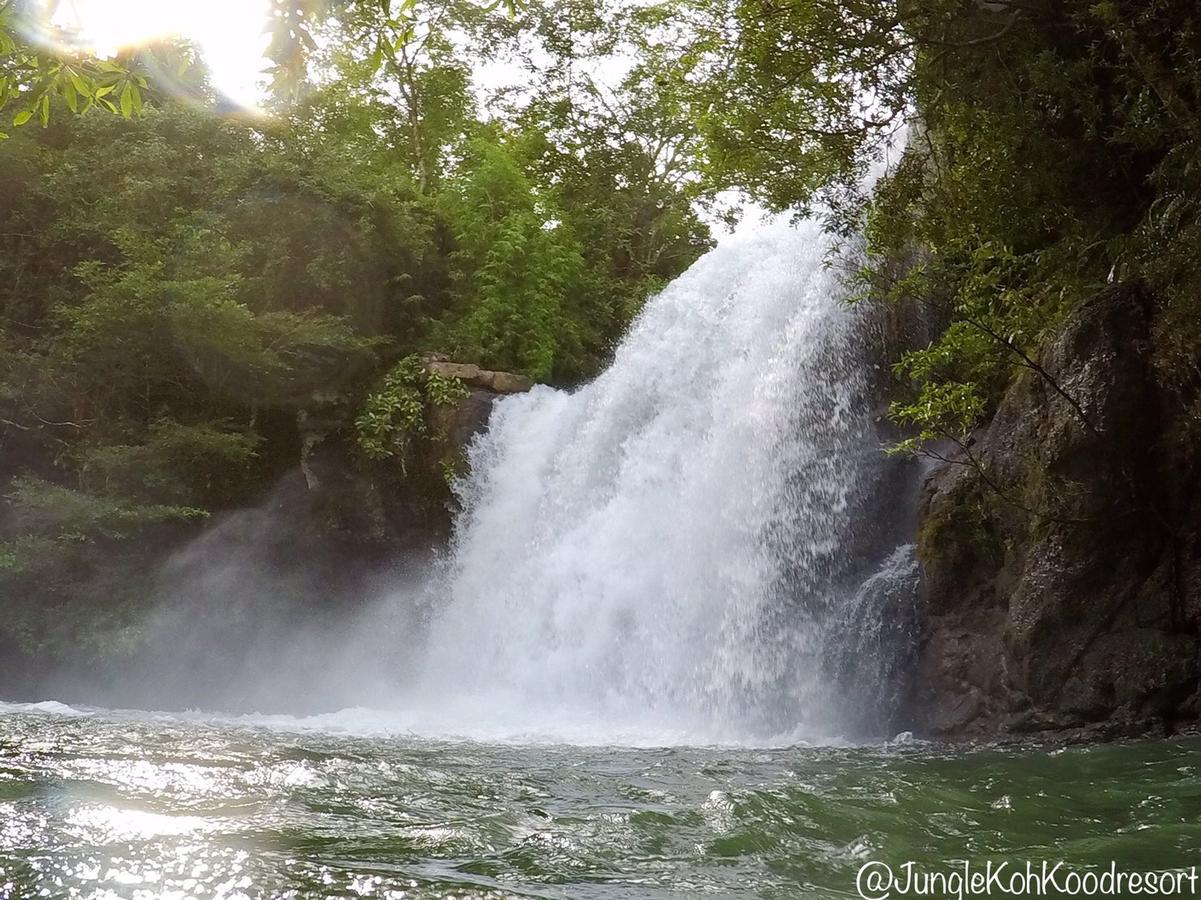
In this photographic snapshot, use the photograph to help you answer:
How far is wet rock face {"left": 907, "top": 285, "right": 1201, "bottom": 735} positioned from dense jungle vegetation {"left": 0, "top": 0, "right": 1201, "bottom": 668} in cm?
37

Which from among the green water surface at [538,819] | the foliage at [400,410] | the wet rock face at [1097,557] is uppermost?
the foliage at [400,410]

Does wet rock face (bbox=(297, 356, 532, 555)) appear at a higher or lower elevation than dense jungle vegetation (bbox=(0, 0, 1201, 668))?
lower

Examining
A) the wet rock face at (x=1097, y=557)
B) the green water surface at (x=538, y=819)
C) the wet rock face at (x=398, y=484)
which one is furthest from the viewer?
the wet rock face at (x=398, y=484)

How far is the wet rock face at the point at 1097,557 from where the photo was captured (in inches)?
299

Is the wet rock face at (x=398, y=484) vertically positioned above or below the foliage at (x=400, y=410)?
below

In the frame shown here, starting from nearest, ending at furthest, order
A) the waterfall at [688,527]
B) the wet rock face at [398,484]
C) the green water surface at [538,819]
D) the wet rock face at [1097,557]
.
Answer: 1. the green water surface at [538,819]
2. the wet rock face at [1097,557]
3. the waterfall at [688,527]
4. the wet rock face at [398,484]

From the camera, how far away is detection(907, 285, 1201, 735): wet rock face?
759 cm

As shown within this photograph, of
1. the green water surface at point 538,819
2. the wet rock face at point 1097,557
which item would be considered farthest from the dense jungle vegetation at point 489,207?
the green water surface at point 538,819

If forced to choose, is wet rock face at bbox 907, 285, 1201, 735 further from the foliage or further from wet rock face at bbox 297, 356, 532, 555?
the foliage

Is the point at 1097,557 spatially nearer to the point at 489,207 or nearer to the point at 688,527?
the point at 688,527

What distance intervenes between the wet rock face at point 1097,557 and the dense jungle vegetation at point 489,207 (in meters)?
0.37

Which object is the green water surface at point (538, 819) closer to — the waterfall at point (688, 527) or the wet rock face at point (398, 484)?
the waterfall at point (688, 527)

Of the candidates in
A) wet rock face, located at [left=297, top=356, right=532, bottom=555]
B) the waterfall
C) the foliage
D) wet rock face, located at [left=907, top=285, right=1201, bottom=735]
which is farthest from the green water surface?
the foliage

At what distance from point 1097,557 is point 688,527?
4608mm
